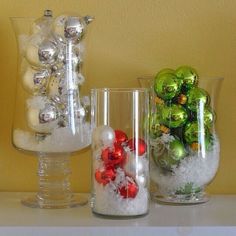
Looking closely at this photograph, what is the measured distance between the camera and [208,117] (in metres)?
0.90

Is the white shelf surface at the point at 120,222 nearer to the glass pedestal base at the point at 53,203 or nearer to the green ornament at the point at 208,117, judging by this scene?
the glass pedestal base at the point at 53,203

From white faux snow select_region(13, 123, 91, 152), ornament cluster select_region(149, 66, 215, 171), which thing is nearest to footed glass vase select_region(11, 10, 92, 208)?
white faux snow select_region(13, 123, 91, 152)

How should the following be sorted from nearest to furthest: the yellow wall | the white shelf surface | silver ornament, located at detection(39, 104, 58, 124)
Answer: the white shelf surface → silver ornament, located at detection(39, 104, 58, 124) → the yellow wall

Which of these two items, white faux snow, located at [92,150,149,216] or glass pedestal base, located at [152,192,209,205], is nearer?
white faux snow, located at [92,150,149,216]

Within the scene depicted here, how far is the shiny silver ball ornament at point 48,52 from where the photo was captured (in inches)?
33.8

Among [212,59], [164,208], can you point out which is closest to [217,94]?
[212,59]

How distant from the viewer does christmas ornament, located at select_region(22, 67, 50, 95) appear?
87 centimetres

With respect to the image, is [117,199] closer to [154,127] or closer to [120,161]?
[120,161]

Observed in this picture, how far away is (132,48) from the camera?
3.34 ft

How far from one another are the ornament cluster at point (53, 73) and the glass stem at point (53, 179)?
0.07 m

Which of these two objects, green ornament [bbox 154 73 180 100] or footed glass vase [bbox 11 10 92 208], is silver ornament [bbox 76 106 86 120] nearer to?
footed glass vase [bbox 11 10 92 208]

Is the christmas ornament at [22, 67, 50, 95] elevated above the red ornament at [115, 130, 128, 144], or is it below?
above

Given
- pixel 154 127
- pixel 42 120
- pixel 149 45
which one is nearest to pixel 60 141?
pixel 42 120

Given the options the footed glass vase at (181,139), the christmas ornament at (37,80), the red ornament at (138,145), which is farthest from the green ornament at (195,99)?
the christmas ornament at (37,80)
